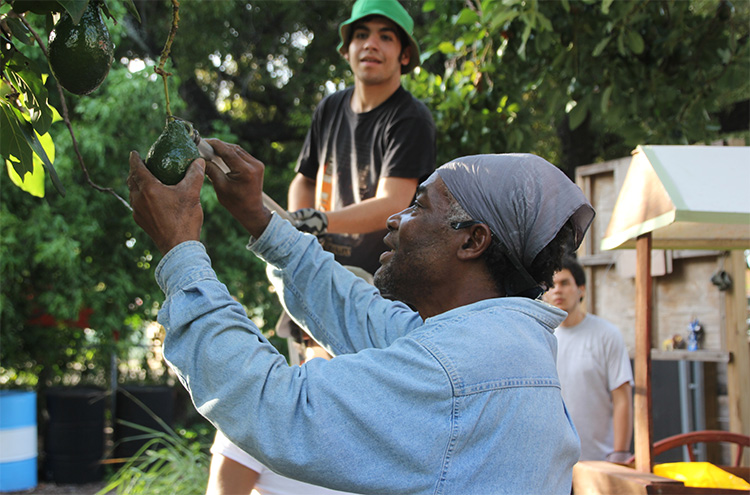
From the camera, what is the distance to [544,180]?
144 cm

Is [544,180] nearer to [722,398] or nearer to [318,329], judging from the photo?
[318,329]

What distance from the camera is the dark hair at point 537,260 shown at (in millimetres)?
1473

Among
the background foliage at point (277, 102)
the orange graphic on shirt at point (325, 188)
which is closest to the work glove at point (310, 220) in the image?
the orange graphic on shirt at point (325, 188)

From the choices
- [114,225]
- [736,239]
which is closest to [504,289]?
[736,239]

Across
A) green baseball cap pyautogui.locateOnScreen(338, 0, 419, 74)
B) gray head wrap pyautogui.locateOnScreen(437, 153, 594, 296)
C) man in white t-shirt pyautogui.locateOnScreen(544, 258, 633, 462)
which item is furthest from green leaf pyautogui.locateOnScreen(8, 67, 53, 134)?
man in white t-shirt pyautogui.locateOnScreen(544, 258, 633, 462)

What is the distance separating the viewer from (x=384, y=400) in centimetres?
118

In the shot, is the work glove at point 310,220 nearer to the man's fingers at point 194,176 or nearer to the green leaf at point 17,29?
the man's fingers at point 194,176

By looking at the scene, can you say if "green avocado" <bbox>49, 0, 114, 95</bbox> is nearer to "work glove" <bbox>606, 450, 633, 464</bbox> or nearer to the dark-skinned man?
the dark-skinned man

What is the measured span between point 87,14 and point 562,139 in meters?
6.53

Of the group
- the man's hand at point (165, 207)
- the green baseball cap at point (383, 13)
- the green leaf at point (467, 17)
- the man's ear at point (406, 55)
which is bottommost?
the man's hand at point (165, 207)

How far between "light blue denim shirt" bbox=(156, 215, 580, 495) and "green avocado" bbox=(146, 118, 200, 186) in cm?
16

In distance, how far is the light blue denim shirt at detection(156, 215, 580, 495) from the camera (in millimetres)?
1167

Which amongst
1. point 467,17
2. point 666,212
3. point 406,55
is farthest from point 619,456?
point 467,17

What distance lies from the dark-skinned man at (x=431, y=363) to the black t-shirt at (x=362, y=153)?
114cm
